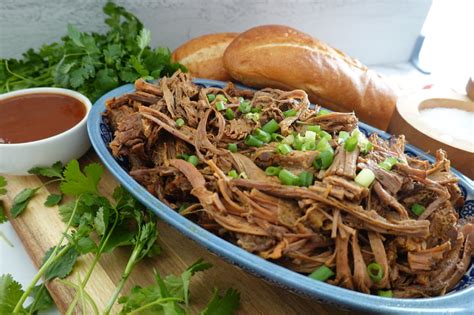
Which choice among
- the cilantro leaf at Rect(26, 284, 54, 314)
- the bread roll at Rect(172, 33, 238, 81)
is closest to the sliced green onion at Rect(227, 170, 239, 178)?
the cilantro leaf at Rect(26, 284, 54, 314)

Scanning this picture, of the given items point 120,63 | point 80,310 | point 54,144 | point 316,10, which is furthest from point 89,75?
point 316,10

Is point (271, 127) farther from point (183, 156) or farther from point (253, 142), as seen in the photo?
point (183, 156)

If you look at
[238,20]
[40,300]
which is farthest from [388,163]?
[238,20]

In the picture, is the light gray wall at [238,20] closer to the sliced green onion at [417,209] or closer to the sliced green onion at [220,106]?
the sliced green onion at [220,106]

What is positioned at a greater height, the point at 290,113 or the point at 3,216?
the point at 290,113

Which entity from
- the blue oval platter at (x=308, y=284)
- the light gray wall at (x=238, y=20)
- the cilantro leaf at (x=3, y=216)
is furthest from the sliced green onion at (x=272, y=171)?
the light gray wall at (x=238, y=20)

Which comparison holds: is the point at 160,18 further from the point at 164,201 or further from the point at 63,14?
the point at 164,201
